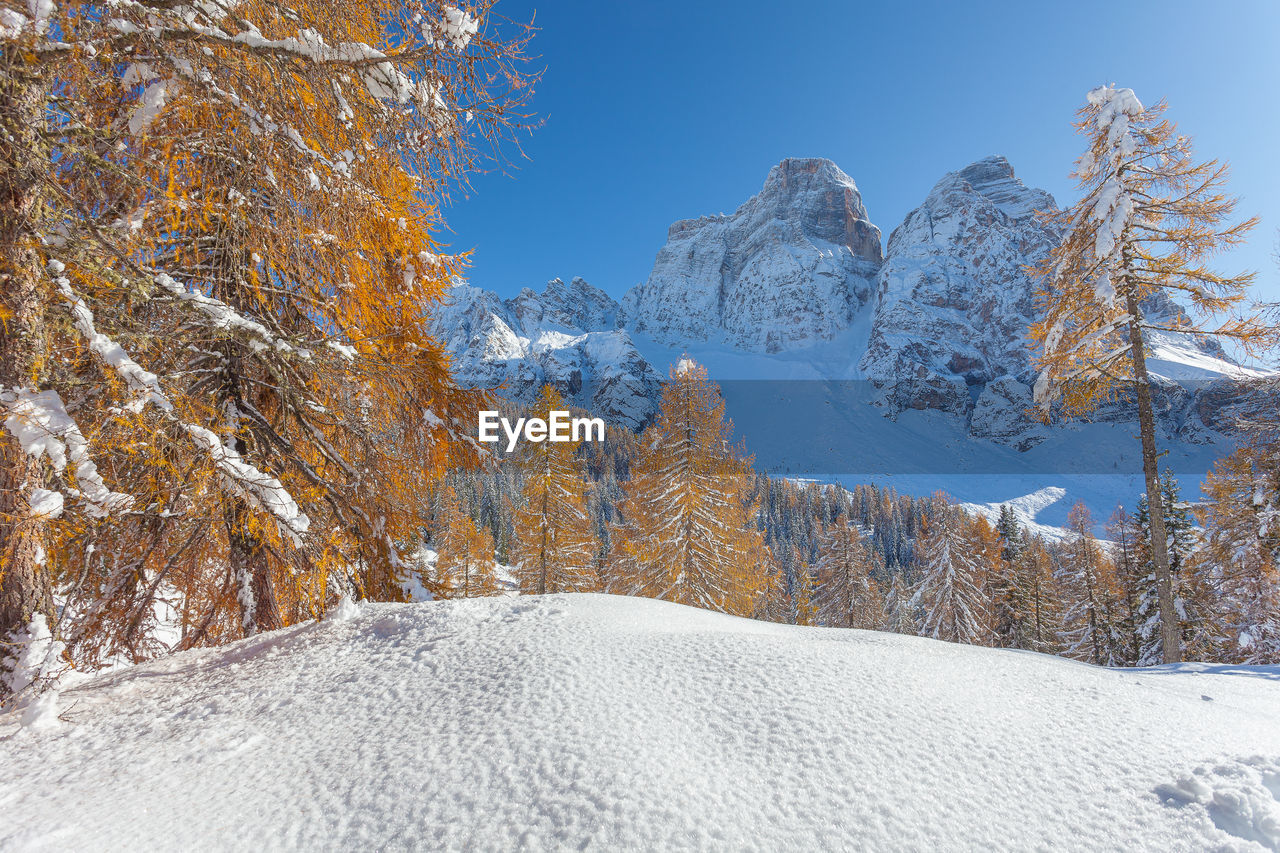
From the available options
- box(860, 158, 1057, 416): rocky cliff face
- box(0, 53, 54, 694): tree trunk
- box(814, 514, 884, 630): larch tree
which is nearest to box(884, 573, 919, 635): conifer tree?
box(814, 514, 884, 630): larch tree

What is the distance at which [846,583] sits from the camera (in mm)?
28938

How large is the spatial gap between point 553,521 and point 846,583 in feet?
61.4

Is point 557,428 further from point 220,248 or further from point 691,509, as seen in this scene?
A: point 220,248

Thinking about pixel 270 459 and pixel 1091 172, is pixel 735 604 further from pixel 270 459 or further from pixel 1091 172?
pixel 270 459

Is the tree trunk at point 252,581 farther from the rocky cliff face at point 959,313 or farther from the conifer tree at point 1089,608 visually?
the rocky cliff face at point 959,313

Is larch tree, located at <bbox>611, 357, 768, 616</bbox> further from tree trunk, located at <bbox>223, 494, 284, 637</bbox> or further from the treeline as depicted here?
tree trunk, located at <bbox>223, 494, 284, 637</bbox>

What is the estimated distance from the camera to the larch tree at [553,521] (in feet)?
61.2

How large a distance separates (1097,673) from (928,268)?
228 metres

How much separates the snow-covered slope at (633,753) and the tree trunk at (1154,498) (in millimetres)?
6279

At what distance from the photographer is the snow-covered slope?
1605mm

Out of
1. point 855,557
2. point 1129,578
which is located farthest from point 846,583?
point 1129,578

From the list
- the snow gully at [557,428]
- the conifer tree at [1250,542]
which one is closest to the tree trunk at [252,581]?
the snow gully at [557,428]

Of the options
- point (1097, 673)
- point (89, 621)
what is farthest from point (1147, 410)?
point (89, 621)

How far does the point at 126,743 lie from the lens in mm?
2240
